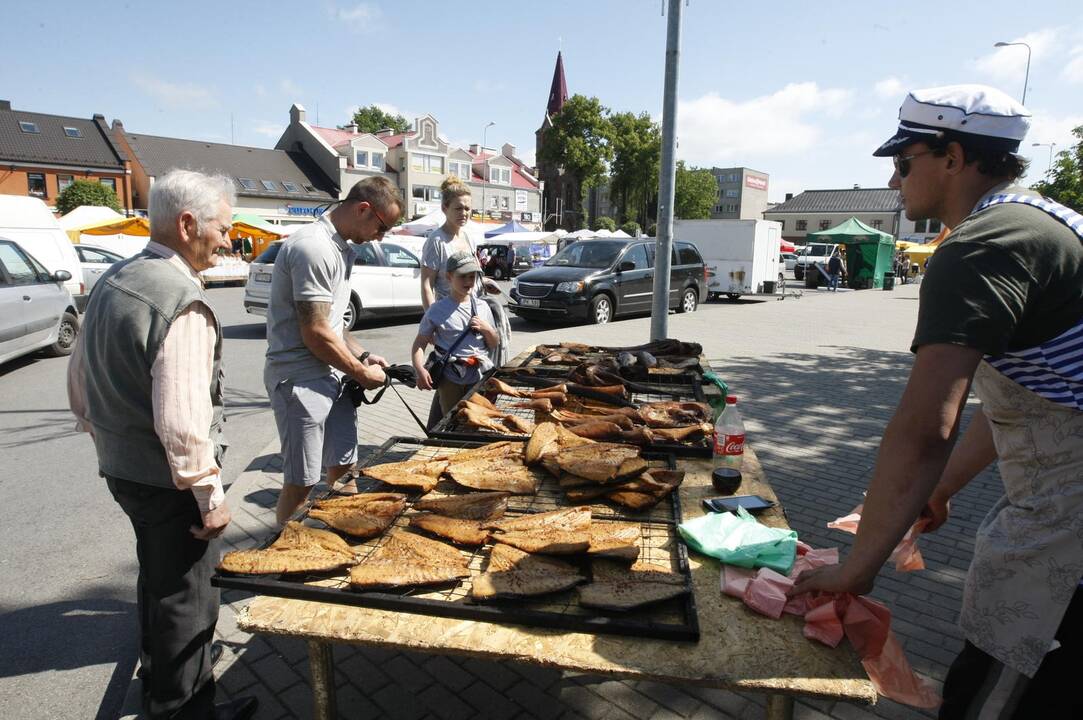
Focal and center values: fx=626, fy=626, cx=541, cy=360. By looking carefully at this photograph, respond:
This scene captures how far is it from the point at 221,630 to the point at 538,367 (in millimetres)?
2468

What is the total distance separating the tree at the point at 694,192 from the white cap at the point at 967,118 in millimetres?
80228

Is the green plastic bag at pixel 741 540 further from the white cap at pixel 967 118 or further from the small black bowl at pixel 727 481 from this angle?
the white cap at pixel 967 118

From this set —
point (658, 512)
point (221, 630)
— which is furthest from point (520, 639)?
point (221, 630)

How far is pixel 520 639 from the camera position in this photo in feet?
5.19

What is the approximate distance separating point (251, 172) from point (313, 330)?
2149 inches

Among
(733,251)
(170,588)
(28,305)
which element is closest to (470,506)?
(170,588)

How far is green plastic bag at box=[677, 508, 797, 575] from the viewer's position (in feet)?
6.29

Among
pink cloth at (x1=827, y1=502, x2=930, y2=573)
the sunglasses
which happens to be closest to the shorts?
pink cloth at (x1=827, y1=502, x2=930, y2=573)

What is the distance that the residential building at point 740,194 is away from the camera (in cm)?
11169

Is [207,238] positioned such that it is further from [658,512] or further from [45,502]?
[45,502]

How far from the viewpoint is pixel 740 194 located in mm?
111375

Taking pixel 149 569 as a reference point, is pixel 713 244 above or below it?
above

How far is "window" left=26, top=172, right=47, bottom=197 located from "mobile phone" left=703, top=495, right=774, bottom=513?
55.5 metres

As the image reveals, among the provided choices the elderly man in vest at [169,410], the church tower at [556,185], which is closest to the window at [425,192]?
the church tower at [556,185]
